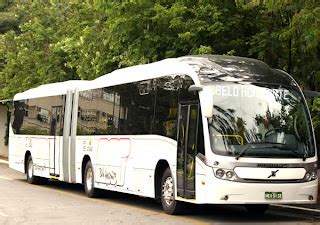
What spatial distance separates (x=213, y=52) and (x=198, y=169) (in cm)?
681

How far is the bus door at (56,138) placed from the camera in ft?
67.9

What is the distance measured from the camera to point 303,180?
1210 cm

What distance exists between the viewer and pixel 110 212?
13953mm

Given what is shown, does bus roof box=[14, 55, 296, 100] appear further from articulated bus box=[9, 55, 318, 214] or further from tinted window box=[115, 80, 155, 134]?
tinted window box=[115, 80, 155, 134]

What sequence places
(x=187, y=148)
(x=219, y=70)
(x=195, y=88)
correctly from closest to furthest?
(x=195, y=88), (x=187, y=148), (x=219, y=70)

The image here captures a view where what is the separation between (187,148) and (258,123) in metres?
1.56

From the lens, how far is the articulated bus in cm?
1181

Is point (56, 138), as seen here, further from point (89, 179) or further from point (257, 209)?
point (257, 209)

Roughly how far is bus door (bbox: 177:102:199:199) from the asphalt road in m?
0.66

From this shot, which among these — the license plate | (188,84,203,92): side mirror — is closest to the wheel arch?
(188,84,203,92): side mirror

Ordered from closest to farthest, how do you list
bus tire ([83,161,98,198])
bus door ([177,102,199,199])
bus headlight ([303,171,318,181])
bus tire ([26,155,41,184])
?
1. bus headlight ([303,171,318,181])
2. bus door ([177,102,199,199])
3. bus tire ([83,161,98,198])
4. bus tire ([26,155,41,184])

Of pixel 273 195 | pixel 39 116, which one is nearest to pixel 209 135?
pixel 273 195

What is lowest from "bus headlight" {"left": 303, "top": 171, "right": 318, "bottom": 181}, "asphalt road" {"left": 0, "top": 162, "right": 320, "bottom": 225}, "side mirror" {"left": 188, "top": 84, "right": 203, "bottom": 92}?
"asphalt road" {"left": 0, "top": 162, "right": 320, "bottom": 225}

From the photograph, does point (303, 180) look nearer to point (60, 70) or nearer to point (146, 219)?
point (146, 219)
